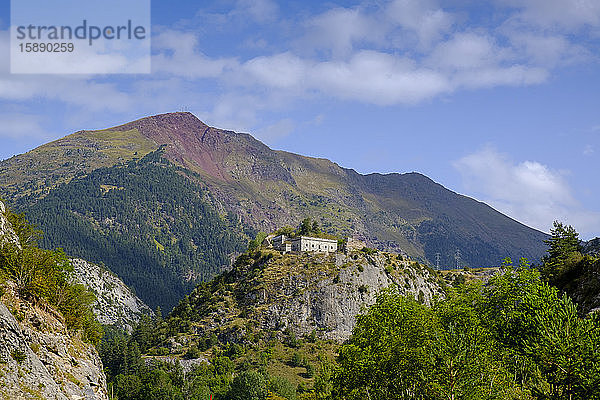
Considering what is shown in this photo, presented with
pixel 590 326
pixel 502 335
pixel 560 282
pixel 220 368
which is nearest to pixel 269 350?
pixel 220 368

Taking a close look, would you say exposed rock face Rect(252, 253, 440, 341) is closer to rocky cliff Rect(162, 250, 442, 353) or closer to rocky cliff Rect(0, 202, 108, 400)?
rocky cliff Rect(162, 250, 442, 353)

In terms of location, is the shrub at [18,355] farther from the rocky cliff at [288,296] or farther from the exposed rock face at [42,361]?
the rocky cliff at [288,296]

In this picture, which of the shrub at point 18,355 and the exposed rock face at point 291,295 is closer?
the shrub at point 18,355

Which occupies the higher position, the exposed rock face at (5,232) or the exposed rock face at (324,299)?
the exposed rock face at (5,232)

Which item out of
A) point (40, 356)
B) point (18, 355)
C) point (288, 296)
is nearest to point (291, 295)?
point (288, 296)

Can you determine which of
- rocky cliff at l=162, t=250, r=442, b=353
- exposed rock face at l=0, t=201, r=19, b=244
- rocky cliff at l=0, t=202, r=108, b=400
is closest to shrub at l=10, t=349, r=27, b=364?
rocky cliff at l=0, t=202, r=108, b=400

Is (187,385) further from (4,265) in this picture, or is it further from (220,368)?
(4,265)

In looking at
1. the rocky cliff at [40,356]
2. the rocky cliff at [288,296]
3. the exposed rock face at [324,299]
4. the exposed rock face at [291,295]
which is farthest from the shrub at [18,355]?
the exposed rock face at [324,299]

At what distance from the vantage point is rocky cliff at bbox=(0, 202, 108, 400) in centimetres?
4359

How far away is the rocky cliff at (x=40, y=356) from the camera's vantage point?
143 ft

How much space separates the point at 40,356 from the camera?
48156mm

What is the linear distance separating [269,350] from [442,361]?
395ft

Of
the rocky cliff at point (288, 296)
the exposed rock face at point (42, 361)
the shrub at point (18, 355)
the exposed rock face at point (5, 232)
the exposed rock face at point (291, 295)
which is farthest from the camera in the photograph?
the exposed rock face at point (291, 295)

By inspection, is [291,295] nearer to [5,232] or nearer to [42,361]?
[5,232]
